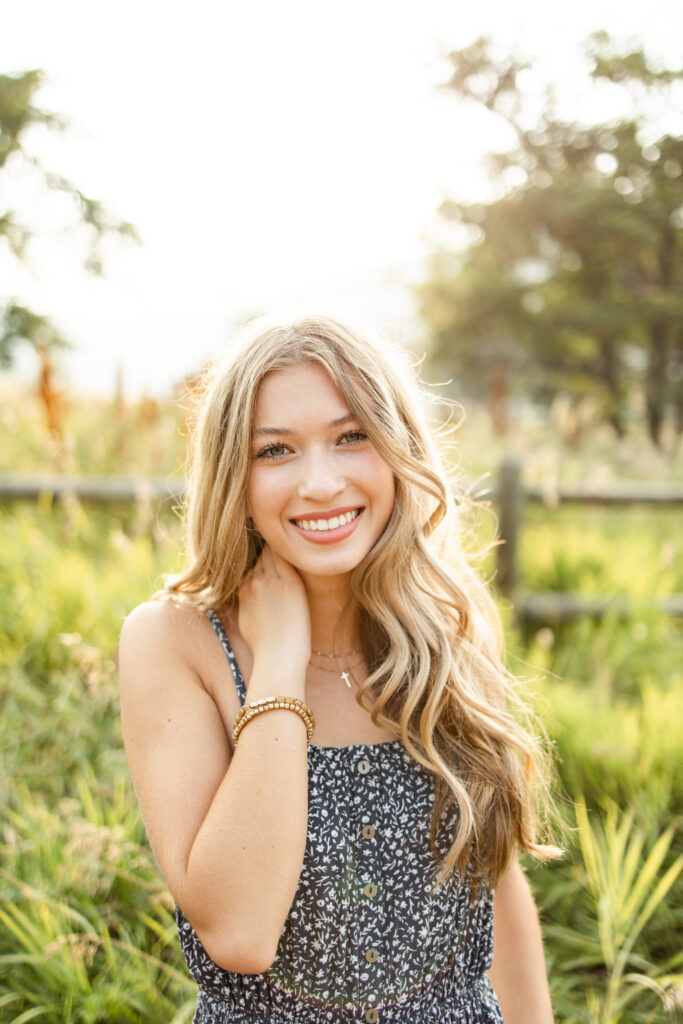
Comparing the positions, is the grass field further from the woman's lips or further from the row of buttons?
the woman's lips

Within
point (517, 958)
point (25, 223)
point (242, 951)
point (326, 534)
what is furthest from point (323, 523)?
point (25, 223)

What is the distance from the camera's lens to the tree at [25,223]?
10.2 m

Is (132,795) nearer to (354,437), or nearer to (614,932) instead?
Result: (614,932)

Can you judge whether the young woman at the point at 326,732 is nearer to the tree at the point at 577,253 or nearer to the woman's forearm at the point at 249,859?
the woman's forearm at the point at 249,859

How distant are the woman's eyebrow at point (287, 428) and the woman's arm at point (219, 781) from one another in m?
0.34

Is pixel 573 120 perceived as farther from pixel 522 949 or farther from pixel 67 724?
pixel 522 949

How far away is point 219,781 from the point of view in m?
1.51

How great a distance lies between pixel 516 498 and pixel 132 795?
272cm

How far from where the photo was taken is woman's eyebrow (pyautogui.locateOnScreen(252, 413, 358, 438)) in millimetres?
1622

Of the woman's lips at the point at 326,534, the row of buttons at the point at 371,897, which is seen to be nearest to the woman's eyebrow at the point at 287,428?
the woman's lips at the point at 326,534

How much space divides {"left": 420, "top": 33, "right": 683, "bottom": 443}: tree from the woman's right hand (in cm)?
1063

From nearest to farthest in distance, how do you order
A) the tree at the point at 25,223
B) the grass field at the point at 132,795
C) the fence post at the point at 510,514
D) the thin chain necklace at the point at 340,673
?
the thin chain necklace at the point at 340,673
the grass field at the point at 132,795
the fence post at the point at 510,514
the tree at the point at 25,223

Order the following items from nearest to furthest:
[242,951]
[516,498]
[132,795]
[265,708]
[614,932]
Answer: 1. [242,951]
2. [265,708]
3. [614,932]
4. [132,795]
5. [516,498]

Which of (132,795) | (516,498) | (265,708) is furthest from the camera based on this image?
(516,498)
